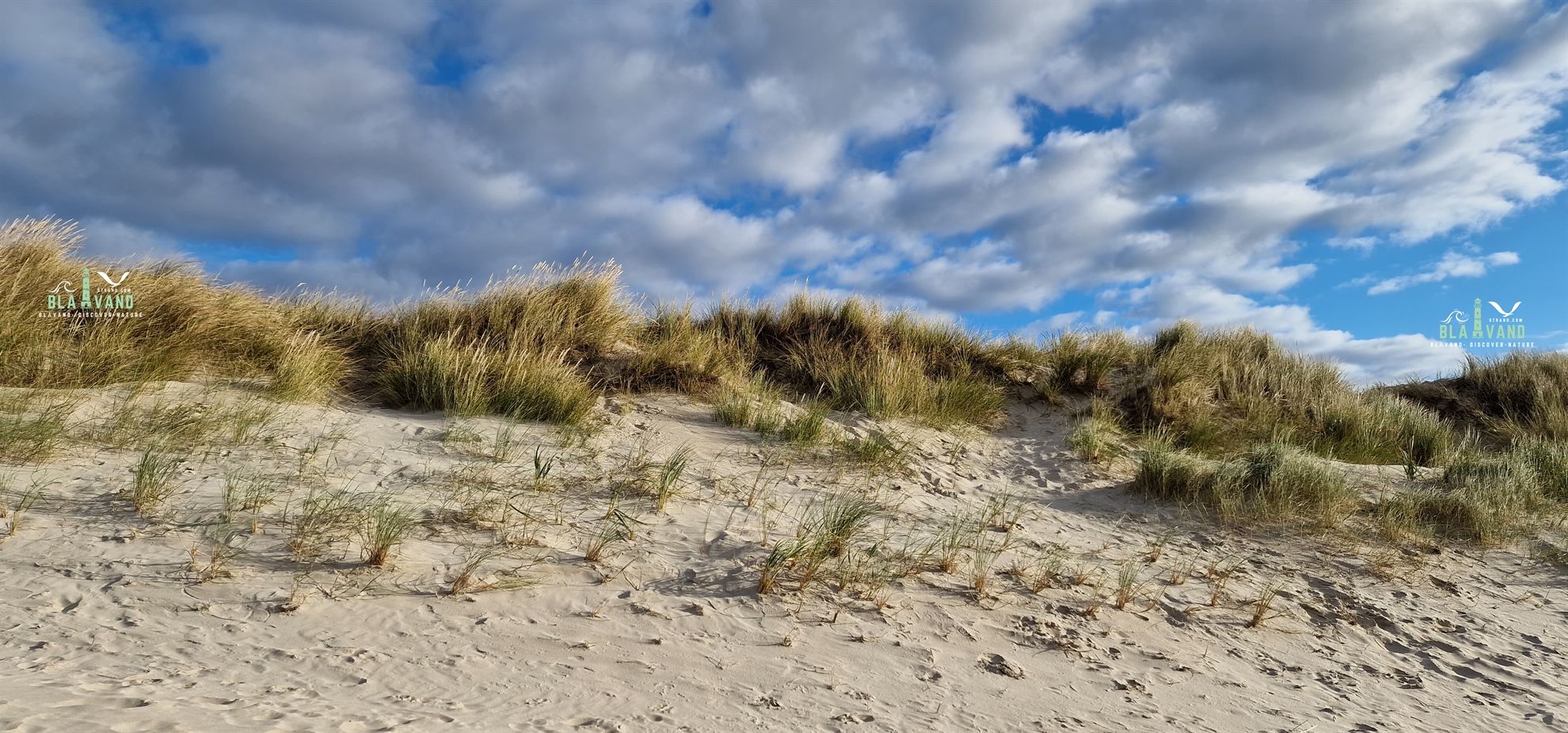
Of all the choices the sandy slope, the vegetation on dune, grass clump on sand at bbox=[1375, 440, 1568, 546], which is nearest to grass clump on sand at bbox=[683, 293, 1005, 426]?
the vegetation on dune

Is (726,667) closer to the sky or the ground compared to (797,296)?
closer to the ground

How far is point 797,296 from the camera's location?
→ 39.1ft

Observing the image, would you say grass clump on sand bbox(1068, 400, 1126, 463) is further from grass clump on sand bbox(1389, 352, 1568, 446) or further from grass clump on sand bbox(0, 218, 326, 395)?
grass clump on sand bbox(0, 218, 326, 395)

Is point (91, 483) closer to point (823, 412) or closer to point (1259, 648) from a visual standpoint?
point (823, 412)

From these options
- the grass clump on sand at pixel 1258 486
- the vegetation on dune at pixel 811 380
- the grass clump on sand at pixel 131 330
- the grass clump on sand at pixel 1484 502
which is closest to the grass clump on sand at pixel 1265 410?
the vegetation on dune at pixel 811 380

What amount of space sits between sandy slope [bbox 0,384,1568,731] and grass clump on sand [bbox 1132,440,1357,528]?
0.55 m

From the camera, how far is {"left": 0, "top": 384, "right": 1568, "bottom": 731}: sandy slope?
11.5 feet

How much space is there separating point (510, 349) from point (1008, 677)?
619cm

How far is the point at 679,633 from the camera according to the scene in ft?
14.0

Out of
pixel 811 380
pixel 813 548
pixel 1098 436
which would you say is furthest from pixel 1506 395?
pixel 813 548

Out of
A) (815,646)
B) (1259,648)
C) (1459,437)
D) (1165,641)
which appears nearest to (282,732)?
(815,646)

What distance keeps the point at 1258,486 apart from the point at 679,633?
19.3ft

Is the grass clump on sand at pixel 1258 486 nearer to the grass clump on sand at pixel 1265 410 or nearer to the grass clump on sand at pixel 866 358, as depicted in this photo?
the grass clump on sand at pixel 1265 410

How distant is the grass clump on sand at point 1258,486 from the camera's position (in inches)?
287
